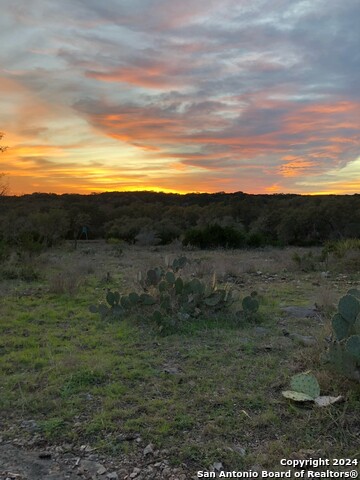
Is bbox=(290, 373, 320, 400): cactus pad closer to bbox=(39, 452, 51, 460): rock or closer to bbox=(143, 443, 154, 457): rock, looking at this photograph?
bbox=(143, 443, 154, 457): rock

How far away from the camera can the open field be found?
3117 mm

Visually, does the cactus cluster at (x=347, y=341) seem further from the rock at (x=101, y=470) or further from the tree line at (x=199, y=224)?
the tree line at (x=199, y=224)

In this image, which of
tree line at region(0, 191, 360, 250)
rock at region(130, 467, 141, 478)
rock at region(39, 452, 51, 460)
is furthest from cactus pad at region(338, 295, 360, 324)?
tree line at region(0, 191, 360, 250)

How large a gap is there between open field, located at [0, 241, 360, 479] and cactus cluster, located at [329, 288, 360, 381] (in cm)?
19

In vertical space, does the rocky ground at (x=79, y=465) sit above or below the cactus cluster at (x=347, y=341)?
below

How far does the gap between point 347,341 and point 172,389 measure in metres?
1.59

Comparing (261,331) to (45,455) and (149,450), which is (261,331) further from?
(45,455)

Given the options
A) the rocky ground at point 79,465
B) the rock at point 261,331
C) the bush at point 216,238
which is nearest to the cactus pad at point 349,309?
the rock at point 261,331

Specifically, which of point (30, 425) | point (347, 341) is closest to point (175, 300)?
point (347, 341)

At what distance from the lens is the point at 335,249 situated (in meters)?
13.9

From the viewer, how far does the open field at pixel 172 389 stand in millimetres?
3117

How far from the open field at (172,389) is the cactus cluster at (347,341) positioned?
0.63 feet

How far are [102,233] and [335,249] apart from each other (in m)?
21.5

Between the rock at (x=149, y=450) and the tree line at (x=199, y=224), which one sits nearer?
the rock at (x=149, y=450)
